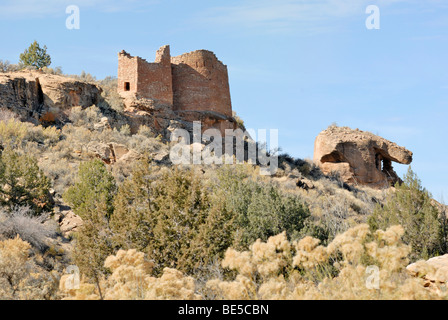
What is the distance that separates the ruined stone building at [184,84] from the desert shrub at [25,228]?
1856 centimetres

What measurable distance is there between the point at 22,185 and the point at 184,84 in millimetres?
18711

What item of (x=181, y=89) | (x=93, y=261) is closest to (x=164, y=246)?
(x=93, y=261)

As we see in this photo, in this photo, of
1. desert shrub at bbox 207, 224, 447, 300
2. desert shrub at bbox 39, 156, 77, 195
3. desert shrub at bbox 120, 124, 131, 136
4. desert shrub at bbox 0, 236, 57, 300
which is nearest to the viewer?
desert shrub at bbox 207, 224, 447, 300

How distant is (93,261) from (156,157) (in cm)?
1881

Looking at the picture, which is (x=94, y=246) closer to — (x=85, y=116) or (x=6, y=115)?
(x=6, y=115)

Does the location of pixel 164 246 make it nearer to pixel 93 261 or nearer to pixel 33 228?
pixel 93 261

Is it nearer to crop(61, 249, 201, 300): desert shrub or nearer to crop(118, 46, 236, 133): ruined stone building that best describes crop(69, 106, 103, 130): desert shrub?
crop(118, 46, 236, 133): ruined stone building

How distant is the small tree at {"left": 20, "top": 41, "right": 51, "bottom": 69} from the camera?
1964 inches

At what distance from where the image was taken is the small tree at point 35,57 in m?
49.9

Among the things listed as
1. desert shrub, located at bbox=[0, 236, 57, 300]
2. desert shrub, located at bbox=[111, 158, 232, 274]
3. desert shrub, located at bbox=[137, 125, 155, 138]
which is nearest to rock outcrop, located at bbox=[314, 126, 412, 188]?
desert shrub, located at bbox=[137, 125, 155, 138]

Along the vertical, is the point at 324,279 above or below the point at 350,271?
below

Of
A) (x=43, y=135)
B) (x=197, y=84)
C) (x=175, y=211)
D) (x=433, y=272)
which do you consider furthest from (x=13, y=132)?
(x=433, y=272)

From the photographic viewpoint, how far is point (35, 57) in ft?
165

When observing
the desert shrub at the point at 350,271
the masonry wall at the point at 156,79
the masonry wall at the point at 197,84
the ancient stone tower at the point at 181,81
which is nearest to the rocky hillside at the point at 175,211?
the desert shrub at the point at 350,271
